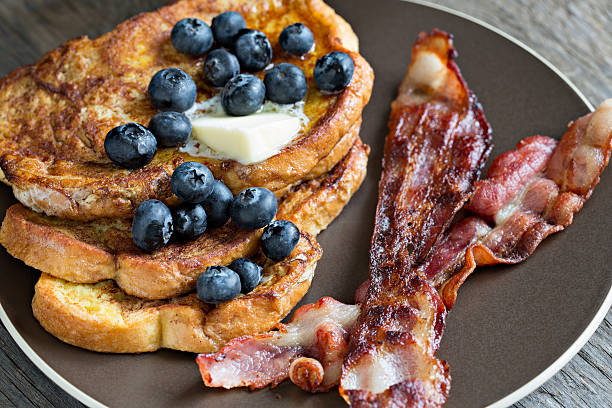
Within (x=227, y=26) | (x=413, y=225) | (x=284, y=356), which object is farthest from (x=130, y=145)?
(x=413, y=225)

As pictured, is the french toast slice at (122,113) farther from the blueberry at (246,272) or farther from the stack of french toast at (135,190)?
the blueberry at (246,272)

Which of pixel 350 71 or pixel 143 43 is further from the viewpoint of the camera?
pixel 143 43

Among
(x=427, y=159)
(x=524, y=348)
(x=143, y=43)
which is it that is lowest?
(x=524, y=348)

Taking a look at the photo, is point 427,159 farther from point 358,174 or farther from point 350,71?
point 350,71

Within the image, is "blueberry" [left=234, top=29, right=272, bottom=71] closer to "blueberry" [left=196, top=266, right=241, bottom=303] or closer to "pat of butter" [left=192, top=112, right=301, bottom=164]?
"pat of butter" [left=192, top=112, right=301, bottom=164]

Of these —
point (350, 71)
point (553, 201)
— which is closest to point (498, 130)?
point (553, 201)
